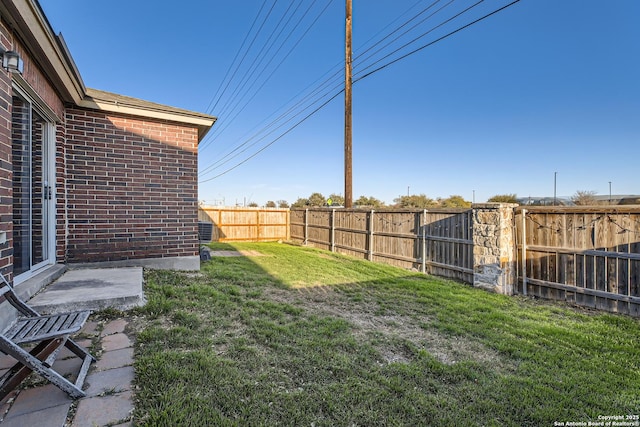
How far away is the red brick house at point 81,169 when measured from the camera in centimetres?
295

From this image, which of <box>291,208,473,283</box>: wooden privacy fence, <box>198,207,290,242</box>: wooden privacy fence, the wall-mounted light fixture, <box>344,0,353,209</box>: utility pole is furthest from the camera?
<box>198,207,290,242</box>: wooden privacy fence

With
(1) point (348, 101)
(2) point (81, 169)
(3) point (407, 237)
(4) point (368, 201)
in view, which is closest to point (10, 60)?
(2) point (81, 169)

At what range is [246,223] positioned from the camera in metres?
14.5

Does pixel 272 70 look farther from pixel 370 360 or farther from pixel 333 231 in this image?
pixel 370 360

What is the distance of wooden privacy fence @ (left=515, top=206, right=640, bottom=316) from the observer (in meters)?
4.31

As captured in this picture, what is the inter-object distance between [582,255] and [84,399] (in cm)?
640

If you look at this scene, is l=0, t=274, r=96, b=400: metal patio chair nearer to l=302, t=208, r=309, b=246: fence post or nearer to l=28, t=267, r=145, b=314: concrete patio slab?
l=28, t=267, r=145, b=314: concrete patio slab

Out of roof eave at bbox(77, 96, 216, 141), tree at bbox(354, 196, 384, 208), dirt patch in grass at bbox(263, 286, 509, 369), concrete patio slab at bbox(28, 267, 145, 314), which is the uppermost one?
roof eave at bbox(77, 96, 216, 141)

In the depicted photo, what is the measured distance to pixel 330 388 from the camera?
2.12 meters

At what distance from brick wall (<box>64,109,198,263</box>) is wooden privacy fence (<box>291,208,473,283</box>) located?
5.25m

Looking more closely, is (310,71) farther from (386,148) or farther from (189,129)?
(189,129)

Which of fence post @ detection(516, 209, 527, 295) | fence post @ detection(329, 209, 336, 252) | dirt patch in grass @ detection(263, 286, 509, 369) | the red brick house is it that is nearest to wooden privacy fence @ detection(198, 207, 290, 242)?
fence post @ detection(329, 209, 336, 252)

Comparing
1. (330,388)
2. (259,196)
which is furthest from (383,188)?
(330,388)

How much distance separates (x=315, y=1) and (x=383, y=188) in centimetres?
1472
